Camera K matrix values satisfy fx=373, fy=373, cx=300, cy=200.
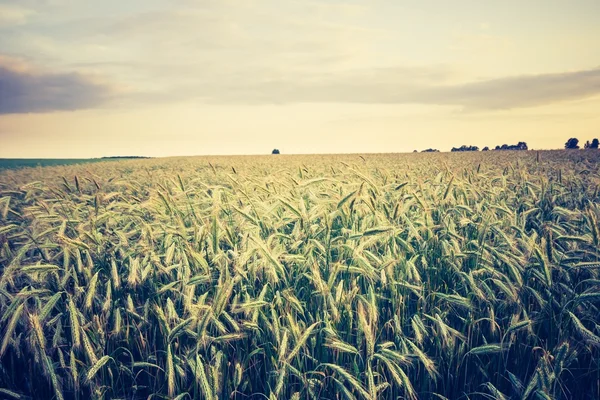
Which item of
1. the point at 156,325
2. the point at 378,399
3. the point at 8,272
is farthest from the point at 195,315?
the point at 8,272

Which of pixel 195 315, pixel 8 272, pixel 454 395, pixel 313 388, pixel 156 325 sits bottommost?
pixel 454 395

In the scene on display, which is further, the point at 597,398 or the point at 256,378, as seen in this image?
the point at 256,378

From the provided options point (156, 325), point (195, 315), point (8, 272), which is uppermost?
point (8, 272)

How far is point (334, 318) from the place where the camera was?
2371 millimetres

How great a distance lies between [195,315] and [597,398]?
7.98 ft

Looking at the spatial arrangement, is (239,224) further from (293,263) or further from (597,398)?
(597,398)

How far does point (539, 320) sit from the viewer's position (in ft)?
7.70

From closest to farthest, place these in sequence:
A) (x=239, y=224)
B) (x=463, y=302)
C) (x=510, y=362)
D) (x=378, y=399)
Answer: (x=378, y=399)
(x=463, y=302)
(x=510, y=362)
(x=239, y=224)

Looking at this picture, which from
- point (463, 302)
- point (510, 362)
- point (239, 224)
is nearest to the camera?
point (463, 302)

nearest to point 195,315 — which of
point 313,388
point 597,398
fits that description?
point 313,388

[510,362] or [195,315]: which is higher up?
[195,315]

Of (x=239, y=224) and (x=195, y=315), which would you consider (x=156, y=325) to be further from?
(x=239, y=224)

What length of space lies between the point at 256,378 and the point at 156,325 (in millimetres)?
777

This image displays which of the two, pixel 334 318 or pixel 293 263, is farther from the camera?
pixel 293 263
